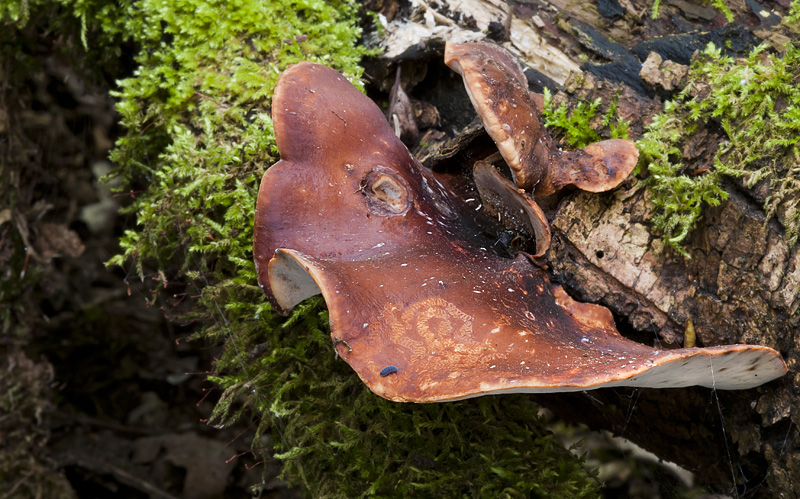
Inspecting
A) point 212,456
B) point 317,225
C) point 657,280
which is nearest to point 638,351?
point 657,280

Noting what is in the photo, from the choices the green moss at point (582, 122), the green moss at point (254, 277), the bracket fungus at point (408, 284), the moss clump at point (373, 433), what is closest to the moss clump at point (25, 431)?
the green moss at point (254, 277)

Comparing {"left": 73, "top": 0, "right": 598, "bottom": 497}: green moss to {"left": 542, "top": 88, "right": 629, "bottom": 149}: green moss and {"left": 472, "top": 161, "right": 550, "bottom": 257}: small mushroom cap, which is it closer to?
{"left": 472, "top": 161, "right": 550, "bottom": 257}: small mushroom cap

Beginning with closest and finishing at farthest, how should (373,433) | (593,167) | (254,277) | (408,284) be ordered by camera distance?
1. (408,284)
2. (593,167)
3. (373,433)
4. (254,277)

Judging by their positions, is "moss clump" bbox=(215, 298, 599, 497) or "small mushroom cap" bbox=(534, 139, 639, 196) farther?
"moss clump" bbox=(215, 298, 599, 497)

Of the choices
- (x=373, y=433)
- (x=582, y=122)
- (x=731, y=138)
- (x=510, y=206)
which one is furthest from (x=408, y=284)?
(x=731, y=138)

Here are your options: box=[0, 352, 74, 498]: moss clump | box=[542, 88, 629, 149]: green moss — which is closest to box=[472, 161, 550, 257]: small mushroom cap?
box=[542, 88, 629, 149]: green moss

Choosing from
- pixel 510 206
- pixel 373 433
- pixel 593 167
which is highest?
pixel 593 167

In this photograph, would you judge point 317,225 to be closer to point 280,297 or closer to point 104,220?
point 280,297

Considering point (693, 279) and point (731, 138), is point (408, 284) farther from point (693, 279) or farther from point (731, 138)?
point (731, 138)
